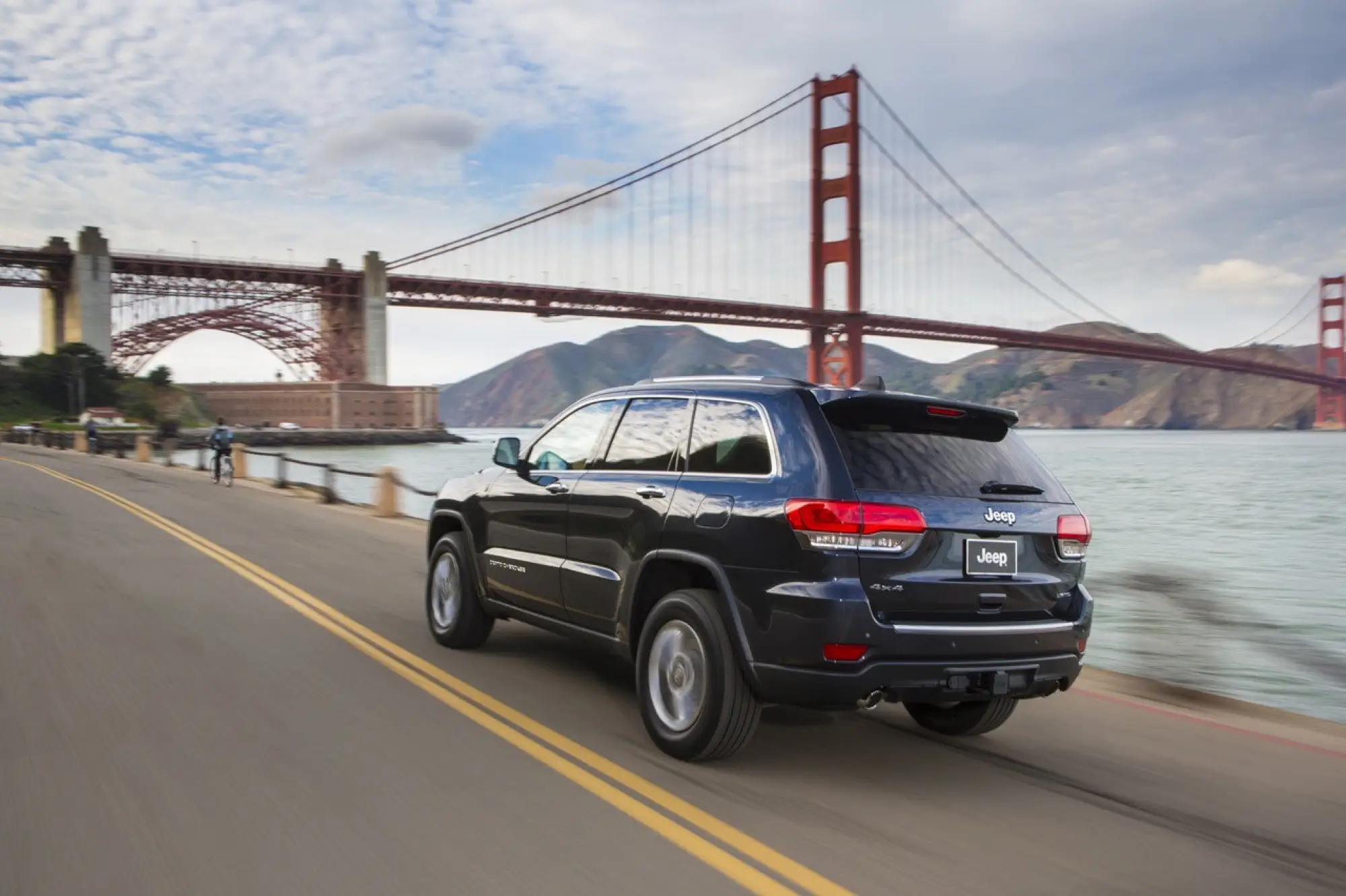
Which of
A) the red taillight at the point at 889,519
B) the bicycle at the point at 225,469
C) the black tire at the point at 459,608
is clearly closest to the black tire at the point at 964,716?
the red taillight at the point at 889,519

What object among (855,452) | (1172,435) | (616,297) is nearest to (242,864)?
(855,452)

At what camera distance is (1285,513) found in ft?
110

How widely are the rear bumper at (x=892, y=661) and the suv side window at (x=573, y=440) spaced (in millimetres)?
1916

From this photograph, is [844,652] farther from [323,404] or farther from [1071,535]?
[323,404]

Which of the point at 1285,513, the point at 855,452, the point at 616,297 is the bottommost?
the point at 1285,513

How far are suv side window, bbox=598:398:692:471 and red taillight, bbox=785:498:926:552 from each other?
1076mm

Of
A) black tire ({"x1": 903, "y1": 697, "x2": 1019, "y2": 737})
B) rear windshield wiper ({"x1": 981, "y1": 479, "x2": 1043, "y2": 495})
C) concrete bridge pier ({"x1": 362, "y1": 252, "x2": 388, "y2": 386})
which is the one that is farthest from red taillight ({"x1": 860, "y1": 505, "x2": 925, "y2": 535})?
concrete bridge pier ({"x1": 362, "y1": 252, "x2": 388, "y2": 386})

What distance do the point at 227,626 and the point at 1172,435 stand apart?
144 metres

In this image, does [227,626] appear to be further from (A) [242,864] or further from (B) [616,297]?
(B) [616,297]

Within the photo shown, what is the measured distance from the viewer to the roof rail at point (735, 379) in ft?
16.3

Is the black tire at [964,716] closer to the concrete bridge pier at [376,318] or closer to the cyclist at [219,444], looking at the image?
the cyclist at [219,444]

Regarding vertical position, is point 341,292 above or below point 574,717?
above

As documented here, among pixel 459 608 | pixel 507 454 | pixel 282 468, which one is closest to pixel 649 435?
pixel 507 454

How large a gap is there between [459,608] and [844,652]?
11.2 ft
